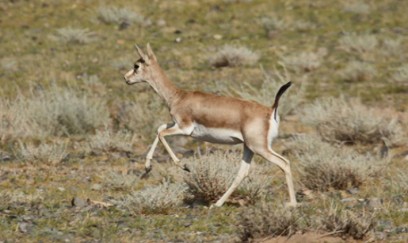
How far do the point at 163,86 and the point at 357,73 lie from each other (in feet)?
34.2

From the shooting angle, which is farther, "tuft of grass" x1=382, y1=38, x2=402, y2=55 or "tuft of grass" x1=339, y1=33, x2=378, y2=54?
"tuft of grass" x1=339, y1=33, x2=378, y2=54

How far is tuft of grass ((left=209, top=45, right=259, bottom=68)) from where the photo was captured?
21.5m

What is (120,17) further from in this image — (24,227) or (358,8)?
(24,227)

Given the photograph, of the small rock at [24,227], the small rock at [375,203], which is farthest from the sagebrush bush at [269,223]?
the small rock at [24,227]

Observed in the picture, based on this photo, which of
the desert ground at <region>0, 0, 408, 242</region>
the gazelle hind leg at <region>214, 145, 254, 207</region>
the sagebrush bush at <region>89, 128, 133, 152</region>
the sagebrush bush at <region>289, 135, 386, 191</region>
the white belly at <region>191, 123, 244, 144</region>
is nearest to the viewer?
the desert ground at <region>0, 0, 408, 242</region>

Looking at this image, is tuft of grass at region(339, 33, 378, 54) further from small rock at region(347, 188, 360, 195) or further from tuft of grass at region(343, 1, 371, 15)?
small rock at region(347, 188, 360, 195)

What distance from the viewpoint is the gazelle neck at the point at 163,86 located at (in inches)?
427

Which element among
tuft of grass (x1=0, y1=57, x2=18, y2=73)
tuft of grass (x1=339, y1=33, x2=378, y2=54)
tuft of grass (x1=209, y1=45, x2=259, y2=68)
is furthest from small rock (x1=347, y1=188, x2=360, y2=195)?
tuft of grass (x1=339, y1=33, x2=378, y2=54)

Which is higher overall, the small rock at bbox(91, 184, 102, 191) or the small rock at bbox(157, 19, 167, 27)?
the small rock at bbox(157, 19, 167, 27)

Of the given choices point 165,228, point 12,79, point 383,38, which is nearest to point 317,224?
point 165,228

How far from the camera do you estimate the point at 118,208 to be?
980cm

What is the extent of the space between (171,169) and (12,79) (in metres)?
8.86

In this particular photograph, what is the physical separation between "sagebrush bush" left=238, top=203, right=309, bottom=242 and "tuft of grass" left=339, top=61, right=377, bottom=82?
13.0 m

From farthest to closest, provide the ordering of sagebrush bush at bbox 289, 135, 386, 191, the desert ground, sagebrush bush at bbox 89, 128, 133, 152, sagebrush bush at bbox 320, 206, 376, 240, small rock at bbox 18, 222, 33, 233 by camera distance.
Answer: sagebrush bush at bbox 89, 128, 133, 152 < sagebrush bush at bbox 289, 135, 386, 191 < the desert ground < small rock at bbox 18, 222, 33, 233 < sagebrush bush at bbox 320, 206, 376, 240
